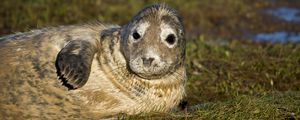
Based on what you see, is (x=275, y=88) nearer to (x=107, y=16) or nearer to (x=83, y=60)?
(x=83, y=60)

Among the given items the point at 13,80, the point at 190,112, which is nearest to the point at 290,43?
the point at 190,112

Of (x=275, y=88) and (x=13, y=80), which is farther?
(x=275, y=88)

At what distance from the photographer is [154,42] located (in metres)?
4.51

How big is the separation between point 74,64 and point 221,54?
10.4 ft

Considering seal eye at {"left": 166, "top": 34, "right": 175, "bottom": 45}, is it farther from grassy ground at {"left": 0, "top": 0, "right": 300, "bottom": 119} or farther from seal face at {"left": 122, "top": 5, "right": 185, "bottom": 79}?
grassy ground at {"left": 0, "top": 0, "right": 300, "bottom": 119}

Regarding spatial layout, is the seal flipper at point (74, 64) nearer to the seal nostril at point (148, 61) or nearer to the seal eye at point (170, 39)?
the seal nostril at point (148, 61)

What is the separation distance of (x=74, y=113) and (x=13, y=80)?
20.4 inches

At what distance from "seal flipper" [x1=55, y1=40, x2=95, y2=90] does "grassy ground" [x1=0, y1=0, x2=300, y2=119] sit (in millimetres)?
409

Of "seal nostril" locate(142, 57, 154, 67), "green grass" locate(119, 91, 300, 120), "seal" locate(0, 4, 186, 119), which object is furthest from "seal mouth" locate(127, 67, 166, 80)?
"green grass" locate(119, 91, 300, 120)

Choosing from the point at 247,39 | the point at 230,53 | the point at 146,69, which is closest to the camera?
the point at 146,69

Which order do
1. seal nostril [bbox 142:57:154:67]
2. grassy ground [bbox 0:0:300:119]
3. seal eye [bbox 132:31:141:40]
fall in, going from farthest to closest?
grassy ground [bbox 0:0:300:119], seal eye [bbox 132:31:141:40], seal nostril [bbox 142:57:154:67]

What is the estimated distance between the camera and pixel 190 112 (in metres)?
4.80

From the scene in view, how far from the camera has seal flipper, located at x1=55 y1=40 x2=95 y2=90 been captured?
4602mm

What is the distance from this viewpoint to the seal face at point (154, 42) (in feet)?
14.7
